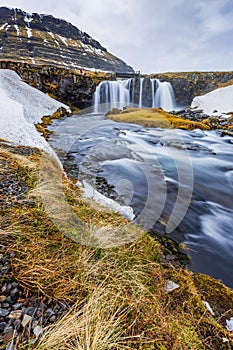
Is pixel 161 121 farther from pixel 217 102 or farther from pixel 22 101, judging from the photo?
pixel 217 102

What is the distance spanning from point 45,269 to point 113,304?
607 millimetres

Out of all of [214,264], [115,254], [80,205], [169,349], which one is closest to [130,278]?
[115,254]

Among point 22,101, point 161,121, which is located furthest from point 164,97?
point 22,101

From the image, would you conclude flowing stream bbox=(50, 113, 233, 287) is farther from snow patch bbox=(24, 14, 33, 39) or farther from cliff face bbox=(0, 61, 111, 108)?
snow patch bbox=(24, 14, 33, 39)

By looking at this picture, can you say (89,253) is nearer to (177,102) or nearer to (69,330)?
(69,330)

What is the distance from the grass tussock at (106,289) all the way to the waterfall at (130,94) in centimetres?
2262

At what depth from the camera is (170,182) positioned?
589 centimetres

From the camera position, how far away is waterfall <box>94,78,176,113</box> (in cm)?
2416

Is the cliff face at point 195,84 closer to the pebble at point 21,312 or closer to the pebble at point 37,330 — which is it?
the pebble at point 21,312

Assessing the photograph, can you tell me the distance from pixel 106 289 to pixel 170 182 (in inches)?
186

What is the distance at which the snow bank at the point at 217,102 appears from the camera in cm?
2022

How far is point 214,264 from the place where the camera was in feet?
10.0

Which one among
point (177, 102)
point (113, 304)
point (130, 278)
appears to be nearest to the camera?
point (113, 304)

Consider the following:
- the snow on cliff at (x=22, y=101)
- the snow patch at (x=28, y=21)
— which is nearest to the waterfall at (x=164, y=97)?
the snow on cliff at (x=22, y=101)
